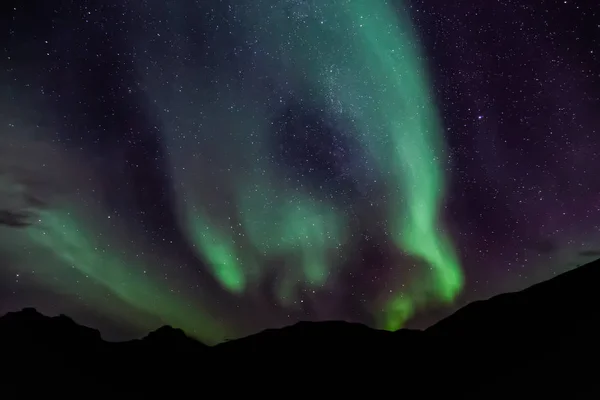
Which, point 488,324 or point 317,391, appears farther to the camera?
point 317,391

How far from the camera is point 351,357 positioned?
48.5 metres

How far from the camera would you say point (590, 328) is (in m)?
27.2

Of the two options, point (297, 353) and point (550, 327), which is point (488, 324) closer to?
point (550, 327)

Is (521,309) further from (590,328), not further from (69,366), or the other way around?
(69,366)

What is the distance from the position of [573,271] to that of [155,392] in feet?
129

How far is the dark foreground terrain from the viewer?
2691cm

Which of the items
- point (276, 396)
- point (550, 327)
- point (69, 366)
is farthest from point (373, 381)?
point (69, 366)

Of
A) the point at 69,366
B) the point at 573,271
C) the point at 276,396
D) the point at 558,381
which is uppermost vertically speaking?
the point at 573,271

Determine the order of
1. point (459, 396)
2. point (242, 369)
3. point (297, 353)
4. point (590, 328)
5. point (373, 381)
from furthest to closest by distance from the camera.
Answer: point (297, 353) → point (242, 369) → point (373, 381) → point (459, 396) → point (590, 328)

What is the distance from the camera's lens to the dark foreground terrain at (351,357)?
26.9 m

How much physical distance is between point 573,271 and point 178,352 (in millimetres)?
40925

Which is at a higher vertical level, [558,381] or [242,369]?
[242,369]

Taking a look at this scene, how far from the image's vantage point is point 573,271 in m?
37.5

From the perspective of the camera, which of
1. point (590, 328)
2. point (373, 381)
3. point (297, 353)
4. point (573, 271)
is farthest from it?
point (297, 353)
